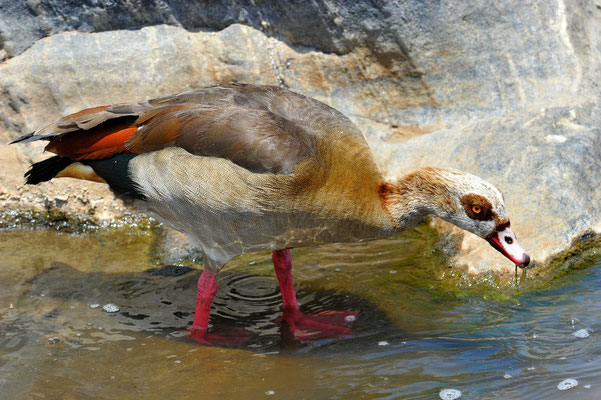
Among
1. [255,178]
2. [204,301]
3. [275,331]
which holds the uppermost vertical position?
[255,178]

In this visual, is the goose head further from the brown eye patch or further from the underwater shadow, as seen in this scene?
the underwater shadow

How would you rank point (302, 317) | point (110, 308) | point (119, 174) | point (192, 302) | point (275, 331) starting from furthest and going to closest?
point (192, 302) → point (110, 308) → point (302, 317) → point (275, 331) → point (119, 174)

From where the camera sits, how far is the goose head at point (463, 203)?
4938 millimetres

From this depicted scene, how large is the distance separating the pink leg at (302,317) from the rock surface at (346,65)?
4.97 feet

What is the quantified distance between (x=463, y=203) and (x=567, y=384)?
4.40 ft

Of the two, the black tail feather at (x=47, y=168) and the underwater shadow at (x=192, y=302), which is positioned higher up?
the black tail feather at (x=47, y=168)

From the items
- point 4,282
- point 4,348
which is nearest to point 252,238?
point 4,348

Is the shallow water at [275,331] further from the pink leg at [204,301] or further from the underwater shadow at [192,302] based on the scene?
the pink leg at [204,301]

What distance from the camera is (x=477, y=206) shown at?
495 centimetres

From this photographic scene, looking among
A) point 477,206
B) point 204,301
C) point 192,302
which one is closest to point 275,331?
point 204,301

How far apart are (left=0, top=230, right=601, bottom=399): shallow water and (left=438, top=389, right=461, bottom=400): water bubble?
37 mm

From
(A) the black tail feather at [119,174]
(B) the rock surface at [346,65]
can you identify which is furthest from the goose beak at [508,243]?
(A) the black tail feather at [119,174]

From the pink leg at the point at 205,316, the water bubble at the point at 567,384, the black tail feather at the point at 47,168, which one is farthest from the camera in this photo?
the black tail feather at the point at 47,168

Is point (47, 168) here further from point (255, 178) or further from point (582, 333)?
point (582, 333)
